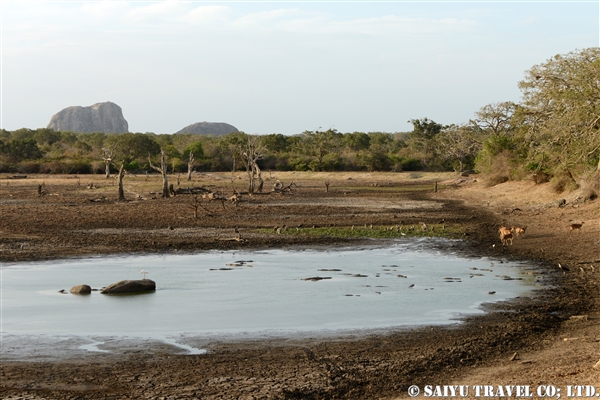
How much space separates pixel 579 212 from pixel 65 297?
22041 mm

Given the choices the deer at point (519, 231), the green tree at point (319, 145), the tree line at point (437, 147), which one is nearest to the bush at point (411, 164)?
the tree line at point (437, 147)

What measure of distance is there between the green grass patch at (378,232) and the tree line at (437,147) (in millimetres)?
6697

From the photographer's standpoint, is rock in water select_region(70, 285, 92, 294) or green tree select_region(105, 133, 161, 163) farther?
green tree select_region(105, 133, 161, 163)

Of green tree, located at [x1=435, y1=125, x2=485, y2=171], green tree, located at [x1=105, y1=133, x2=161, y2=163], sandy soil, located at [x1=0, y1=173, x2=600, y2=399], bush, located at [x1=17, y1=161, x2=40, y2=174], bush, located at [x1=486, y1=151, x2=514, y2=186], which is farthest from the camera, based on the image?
green tree, located at [x1=105, y1=133, x2=161, y2=163]

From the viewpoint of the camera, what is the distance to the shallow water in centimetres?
1301

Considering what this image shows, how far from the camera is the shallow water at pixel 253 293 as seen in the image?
13.0 metres

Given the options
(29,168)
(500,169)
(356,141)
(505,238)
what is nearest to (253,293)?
(505,238)

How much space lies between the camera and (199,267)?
2000 centimetres

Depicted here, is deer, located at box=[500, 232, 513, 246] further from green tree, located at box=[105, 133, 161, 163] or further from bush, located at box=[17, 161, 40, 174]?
green tree, located at box=[105, 133, 161, 163]

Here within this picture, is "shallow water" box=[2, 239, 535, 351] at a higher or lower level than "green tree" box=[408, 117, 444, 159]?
lower

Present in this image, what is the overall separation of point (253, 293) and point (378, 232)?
12.3 meters

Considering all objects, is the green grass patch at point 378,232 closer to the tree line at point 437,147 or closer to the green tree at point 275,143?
the tree line at point 437,147

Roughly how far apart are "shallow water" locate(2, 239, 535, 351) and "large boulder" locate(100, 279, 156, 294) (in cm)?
20

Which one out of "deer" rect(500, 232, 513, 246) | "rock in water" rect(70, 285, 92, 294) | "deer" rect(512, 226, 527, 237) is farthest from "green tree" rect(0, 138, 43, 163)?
"rock in water" rect(70, 285, 92, 294)
